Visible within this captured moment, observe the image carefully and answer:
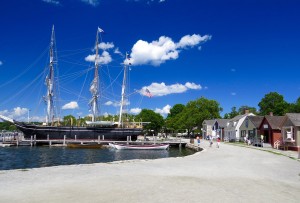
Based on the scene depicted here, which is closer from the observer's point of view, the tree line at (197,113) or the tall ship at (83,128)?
the tall ship at (83,128)

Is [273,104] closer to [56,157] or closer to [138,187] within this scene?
[56,157]

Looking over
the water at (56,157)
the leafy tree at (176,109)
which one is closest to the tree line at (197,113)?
the leafy tree at (176,109)

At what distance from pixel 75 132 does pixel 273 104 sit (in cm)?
8223

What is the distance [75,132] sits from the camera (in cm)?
7869

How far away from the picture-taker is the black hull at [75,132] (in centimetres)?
7638

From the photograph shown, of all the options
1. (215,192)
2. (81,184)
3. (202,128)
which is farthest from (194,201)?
(202,128)

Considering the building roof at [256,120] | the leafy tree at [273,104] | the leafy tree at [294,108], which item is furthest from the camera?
the leafy tree at [273,104]

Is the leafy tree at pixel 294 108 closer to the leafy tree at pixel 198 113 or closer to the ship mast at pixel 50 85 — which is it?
the leafy tree at pixel 198 113

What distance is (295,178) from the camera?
58.1 ft

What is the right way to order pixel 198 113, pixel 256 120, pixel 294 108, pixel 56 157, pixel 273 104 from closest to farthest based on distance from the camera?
pixel 56 157
pixel 256 120
pixel 198 113
pixel 294 108
pixel 273 104

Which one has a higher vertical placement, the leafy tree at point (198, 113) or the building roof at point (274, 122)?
the leafy tree at point (198, 113)

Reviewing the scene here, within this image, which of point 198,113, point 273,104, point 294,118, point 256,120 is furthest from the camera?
point 273,104

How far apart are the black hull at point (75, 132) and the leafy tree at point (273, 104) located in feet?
215

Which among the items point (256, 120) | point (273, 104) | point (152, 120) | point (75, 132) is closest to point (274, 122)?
point (256, 120)
